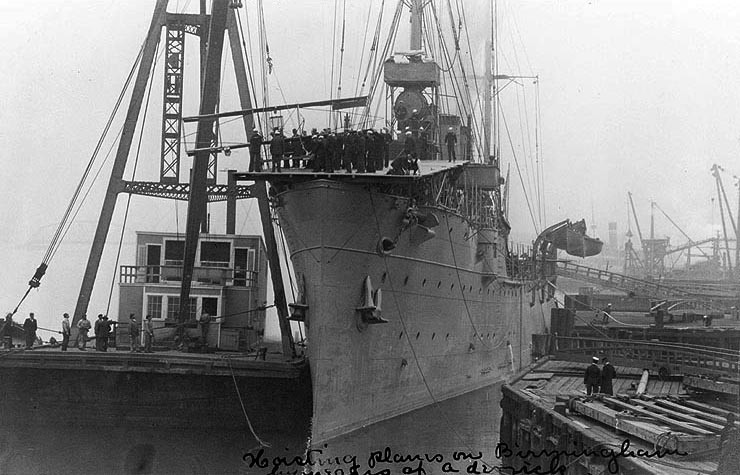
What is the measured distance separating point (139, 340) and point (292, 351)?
176 inches

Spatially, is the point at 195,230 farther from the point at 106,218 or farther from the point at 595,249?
the point at 595,249

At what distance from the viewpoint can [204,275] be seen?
864 inches

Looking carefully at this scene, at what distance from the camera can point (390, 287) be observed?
691 inches

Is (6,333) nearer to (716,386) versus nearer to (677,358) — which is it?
(677,358)

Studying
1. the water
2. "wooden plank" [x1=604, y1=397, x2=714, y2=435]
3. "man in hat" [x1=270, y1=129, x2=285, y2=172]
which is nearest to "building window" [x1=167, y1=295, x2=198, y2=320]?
the water

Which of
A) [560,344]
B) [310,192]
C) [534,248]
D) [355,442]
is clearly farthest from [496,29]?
[355,442]

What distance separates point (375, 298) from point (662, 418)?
7.34 meters

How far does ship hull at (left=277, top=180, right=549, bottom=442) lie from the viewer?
16016mm

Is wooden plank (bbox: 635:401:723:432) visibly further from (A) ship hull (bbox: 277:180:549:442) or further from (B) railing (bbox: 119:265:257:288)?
(B) railing (bbox: 119:265:257:288)

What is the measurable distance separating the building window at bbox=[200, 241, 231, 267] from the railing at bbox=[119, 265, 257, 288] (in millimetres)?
382

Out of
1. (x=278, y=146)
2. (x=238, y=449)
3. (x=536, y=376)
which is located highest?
(x=278, y=146)

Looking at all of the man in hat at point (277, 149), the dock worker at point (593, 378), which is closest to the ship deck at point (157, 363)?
the man in hat at point (277, 149)

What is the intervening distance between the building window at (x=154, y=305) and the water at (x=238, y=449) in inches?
144

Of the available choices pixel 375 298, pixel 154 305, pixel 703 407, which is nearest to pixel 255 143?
pixel 375 298
